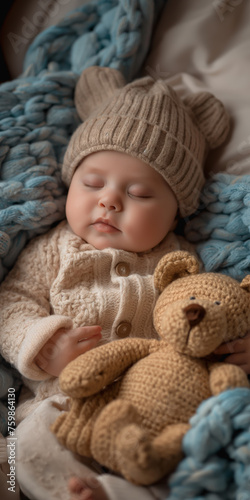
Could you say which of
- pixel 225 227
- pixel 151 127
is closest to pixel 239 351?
pixel 225 227

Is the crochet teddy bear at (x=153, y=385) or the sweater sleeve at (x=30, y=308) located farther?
the sweater sleeve at (x=30, y=308)

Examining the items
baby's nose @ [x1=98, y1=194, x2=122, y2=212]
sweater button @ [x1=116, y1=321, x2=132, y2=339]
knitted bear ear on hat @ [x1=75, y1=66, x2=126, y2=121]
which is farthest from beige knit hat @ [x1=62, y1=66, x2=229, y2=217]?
sweater button @ [x1=116, y1=321, x2=132, y2=339]

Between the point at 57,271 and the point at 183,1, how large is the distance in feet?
3.18

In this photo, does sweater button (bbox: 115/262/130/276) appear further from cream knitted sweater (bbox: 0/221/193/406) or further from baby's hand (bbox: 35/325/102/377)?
baby's hand (bbox: 35/325/102/377)

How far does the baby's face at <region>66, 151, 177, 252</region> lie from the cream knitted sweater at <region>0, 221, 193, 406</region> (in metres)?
0.04

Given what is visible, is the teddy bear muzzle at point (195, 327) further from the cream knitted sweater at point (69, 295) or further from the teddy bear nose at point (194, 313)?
the cream knitted sweater at point (69, 295)

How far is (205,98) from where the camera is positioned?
1.30 metres

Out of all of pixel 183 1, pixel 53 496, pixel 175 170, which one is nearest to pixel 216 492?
pixel 53 496

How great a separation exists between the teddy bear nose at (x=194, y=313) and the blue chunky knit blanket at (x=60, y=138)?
411mm

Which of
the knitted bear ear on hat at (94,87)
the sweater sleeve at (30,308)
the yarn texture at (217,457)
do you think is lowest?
the yarn texture at (217,457)

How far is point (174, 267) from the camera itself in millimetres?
918

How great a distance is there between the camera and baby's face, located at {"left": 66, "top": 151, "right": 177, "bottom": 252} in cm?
109

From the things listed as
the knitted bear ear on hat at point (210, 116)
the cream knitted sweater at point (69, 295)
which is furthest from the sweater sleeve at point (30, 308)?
the knitted bear ear on hat at point (210, 116)

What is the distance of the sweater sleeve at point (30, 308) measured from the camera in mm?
928
